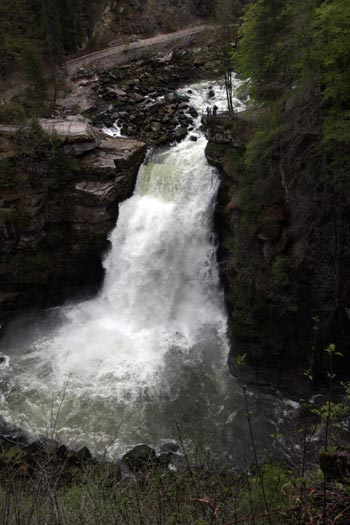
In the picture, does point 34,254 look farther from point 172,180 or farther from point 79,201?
point 172,180

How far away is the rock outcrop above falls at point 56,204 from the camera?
64.8ft

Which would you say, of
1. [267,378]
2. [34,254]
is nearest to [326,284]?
[267,378]

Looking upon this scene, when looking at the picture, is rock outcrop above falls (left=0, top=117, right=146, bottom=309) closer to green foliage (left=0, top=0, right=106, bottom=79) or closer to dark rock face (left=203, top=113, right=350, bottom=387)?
dark rock face (left=203, top=113, right=350, bottom=387)

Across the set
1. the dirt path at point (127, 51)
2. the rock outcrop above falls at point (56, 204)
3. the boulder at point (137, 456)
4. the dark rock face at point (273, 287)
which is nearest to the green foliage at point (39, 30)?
the dirt path at point (127, 51)

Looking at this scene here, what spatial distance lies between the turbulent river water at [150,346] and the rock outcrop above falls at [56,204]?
1.01 meters

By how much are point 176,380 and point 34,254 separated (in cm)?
967

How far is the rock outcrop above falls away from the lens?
64.8 ft

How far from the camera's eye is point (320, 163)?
1316 cm

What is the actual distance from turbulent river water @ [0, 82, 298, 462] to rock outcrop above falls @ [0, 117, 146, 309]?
1009 millimetres

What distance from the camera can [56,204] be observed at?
807 inches

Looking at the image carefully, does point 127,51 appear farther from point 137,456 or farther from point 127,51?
point 137,456

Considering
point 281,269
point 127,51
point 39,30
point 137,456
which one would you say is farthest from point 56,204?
point 127,51

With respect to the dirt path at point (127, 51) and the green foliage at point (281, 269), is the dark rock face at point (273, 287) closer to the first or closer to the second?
the green foliage at point (281, 269)

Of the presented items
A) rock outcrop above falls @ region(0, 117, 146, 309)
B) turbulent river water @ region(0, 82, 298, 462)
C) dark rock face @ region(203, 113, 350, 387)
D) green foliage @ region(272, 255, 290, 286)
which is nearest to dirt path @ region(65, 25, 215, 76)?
rock outcrop above falls @ region(0, 117, 146, 309)
